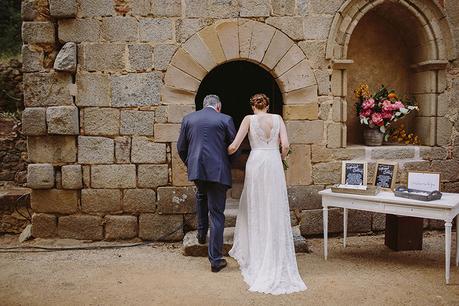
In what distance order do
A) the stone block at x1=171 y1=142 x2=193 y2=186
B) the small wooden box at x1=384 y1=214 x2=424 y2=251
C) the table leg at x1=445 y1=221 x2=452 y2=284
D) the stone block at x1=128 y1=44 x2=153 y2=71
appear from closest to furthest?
the table leg at x1=445 y1=221 x2=452 y2=284
the small wooden box at x1=384 y1=214 x2=424 y2=251
the stone block at x1=128 y1=44 x2=153 y2=71
the stone block at x1=171 y1=142 x2=193 y2=186

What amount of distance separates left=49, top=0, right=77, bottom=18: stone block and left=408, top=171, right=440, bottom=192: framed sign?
4317 mm

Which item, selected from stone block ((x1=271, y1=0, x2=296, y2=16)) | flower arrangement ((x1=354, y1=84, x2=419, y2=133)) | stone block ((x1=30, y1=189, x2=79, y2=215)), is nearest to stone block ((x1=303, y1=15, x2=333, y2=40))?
stone block ((x1=271, y1=0, x2=296, y2=16))

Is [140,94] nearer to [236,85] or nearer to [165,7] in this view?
[165,7]

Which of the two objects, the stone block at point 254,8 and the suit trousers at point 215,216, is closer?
the suit trousers at point 215,216

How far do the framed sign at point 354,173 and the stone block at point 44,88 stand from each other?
11.3 feet

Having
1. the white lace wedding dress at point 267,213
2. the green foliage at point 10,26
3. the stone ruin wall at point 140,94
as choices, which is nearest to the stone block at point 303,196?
the stone ruin wall at point 140,94

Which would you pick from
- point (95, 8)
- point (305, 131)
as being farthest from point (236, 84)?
point (95, 8)

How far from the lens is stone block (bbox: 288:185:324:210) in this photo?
5895mm

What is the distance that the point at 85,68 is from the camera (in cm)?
562

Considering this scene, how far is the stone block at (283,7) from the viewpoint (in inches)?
224

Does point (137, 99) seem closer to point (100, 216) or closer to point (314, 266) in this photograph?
point (100, 216)

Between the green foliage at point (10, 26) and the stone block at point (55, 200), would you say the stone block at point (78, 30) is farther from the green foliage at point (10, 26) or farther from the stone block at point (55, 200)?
the green foliage at point (10, 26)

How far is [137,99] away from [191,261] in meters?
2.08

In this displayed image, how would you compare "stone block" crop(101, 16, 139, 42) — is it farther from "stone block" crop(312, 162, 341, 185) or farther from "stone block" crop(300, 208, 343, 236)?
"stone block" crop(300, 208, 343, 236)
